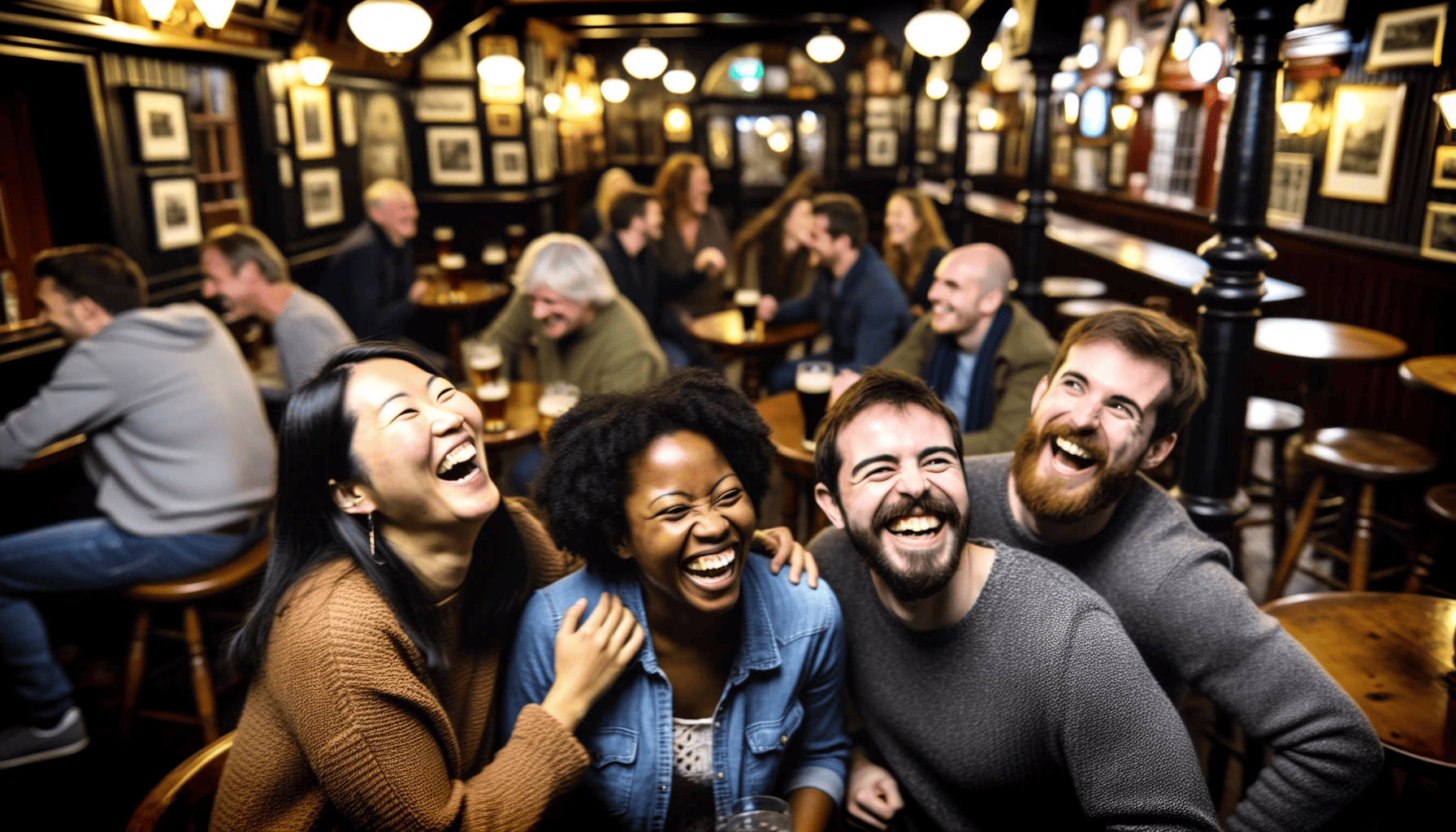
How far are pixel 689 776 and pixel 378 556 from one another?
0.63 m

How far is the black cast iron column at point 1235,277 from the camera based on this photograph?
5.83 feet

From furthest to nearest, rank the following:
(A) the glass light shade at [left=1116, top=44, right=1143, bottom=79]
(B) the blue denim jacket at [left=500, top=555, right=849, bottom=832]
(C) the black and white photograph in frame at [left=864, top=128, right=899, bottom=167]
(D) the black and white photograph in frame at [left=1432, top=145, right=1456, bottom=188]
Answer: (C) the black and white photograph in frame at [left=864, top=128, right=899, bottom=167]
(A) the glass light shade at [left=1116, top=44, right=1143, bottom=79]
(D) the black and white photograph in frame at [left=1432, top=145, right=1456, bottom=188]
(B) the blue denim jacket at [left=500, top=555, right=849, bottom=832]

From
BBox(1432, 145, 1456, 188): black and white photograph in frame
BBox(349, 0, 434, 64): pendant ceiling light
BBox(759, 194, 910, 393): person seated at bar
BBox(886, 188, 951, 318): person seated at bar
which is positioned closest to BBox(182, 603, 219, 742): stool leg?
BBox(759, 194, 910, 393): person seated at bar

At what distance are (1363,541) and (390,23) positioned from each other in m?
4.27

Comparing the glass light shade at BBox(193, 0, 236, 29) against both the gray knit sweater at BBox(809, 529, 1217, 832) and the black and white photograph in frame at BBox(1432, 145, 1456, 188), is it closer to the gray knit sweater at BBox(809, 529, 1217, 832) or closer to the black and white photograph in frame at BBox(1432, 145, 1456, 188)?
the gray knit sweater at BBox(809, 529, 1217, 832)

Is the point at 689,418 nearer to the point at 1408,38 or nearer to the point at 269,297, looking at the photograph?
the point at 269,297

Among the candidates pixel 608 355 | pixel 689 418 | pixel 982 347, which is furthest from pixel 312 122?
pixel 689 418

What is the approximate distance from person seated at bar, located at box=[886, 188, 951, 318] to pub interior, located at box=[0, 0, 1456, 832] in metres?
0.03

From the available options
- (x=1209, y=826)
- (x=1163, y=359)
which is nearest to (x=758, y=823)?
(x=1209, y=826)

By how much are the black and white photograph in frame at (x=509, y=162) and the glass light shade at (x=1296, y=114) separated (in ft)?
23.3

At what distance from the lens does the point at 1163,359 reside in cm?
158

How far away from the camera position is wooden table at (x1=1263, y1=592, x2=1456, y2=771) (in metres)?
1.52

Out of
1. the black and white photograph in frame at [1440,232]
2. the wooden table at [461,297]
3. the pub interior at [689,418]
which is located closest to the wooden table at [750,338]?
the pub interior at [689,418]

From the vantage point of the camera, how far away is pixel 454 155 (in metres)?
9.42
